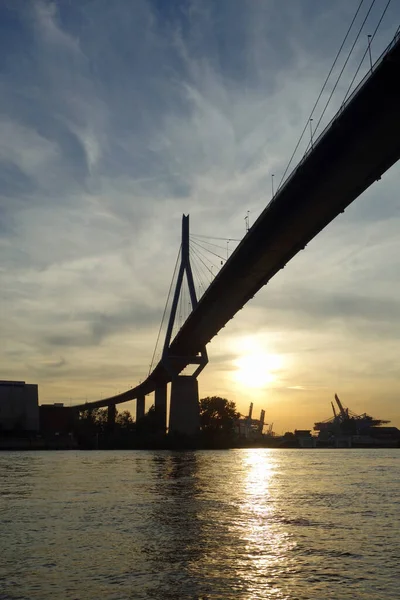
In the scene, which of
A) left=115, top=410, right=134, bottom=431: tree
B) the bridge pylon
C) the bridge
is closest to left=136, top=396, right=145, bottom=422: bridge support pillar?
left=115, top=410, right=134, bottom=431: tree

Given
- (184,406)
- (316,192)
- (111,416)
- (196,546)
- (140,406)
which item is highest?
(316,192)

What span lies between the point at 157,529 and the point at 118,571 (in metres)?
5.15

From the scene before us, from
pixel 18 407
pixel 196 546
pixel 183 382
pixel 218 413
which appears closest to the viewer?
pixel 196 546

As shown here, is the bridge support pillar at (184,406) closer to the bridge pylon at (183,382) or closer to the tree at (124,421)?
the bridge pylon at (183,382)

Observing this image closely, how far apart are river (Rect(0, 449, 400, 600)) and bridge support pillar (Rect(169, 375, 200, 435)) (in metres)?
57.5

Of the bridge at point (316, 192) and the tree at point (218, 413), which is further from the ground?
the bridge at point (316, 192)

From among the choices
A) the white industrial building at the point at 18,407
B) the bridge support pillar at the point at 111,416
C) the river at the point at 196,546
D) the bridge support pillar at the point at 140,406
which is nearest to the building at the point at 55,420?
the bridge support pillar at the point at 111,416

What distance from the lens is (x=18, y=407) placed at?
124438mm

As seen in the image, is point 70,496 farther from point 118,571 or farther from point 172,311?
point 172,311

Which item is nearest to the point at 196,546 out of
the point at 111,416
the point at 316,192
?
the point at 316,192

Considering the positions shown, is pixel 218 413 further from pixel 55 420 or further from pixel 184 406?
pixel 184 406

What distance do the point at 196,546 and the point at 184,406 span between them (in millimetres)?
72157

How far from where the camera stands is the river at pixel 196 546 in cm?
1017

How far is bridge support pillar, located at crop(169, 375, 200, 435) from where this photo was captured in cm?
8431
